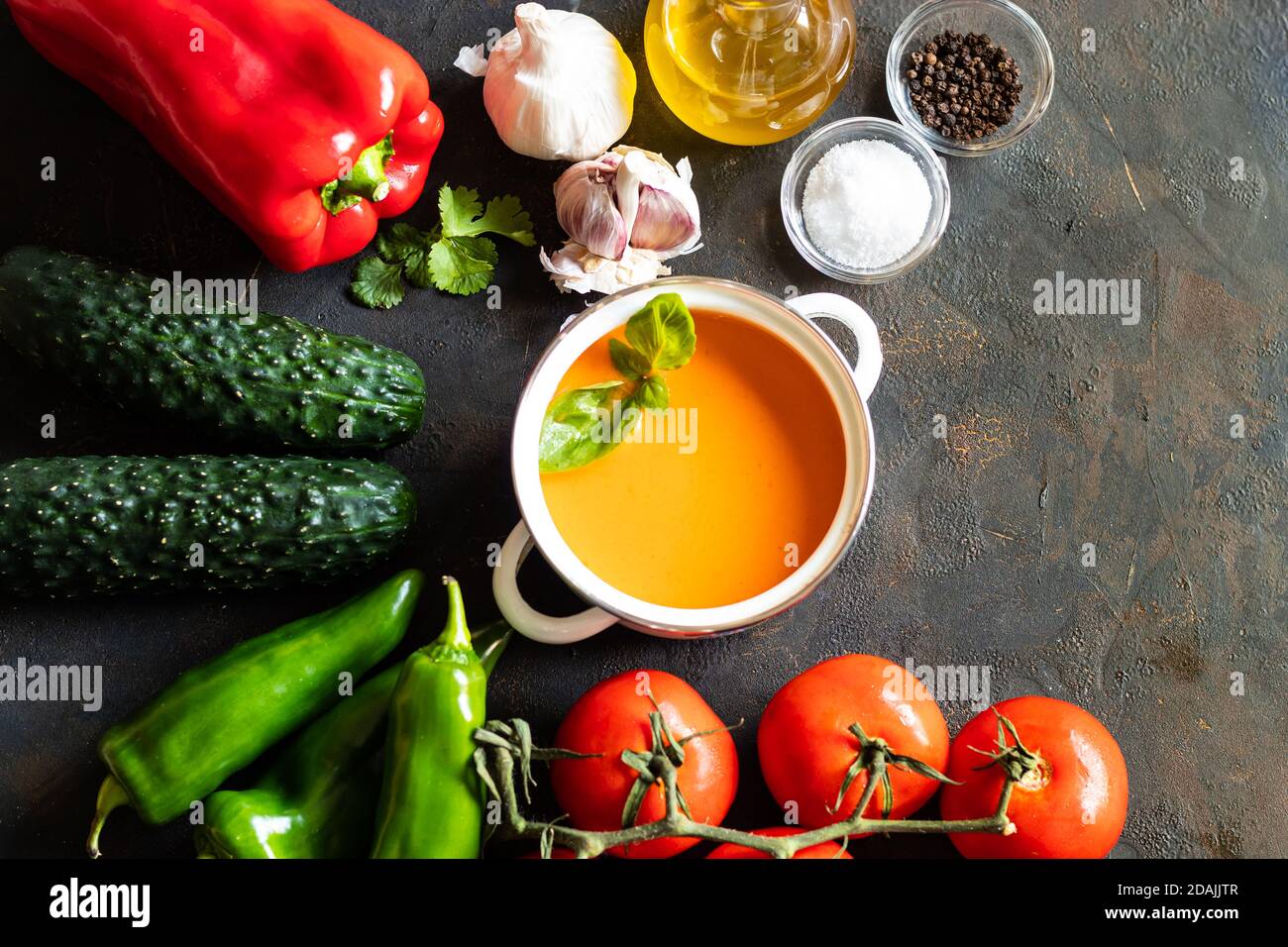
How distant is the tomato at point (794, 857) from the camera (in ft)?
5.16

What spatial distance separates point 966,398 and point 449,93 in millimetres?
968

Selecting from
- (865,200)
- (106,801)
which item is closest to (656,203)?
(865,200)

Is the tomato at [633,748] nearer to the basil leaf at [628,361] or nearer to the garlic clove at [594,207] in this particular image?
the basil leaf at [628,361]

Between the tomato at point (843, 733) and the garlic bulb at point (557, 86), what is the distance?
→ 2.90ft

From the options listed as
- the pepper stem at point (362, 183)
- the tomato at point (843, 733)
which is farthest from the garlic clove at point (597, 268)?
the tomato at point (843, 733)

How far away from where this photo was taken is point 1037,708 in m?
1.65

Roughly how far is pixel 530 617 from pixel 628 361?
0.41 m

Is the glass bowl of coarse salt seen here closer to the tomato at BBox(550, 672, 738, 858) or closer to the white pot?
the white pot

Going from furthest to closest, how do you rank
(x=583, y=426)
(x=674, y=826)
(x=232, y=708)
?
1. (x=232, y=708)
2. (x=583, y=426)
3. (x=674, y=826)

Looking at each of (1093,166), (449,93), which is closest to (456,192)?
(449,93)

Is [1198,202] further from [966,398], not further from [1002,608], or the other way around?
[1002,608]

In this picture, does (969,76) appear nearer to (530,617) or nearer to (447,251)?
(447,251)

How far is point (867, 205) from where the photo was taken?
70.7 inches

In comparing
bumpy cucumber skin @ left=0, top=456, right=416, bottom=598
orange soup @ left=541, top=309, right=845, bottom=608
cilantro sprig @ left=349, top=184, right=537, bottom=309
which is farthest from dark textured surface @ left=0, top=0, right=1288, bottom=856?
orange soup @ left=541, top=309, right=845, bottom=608
